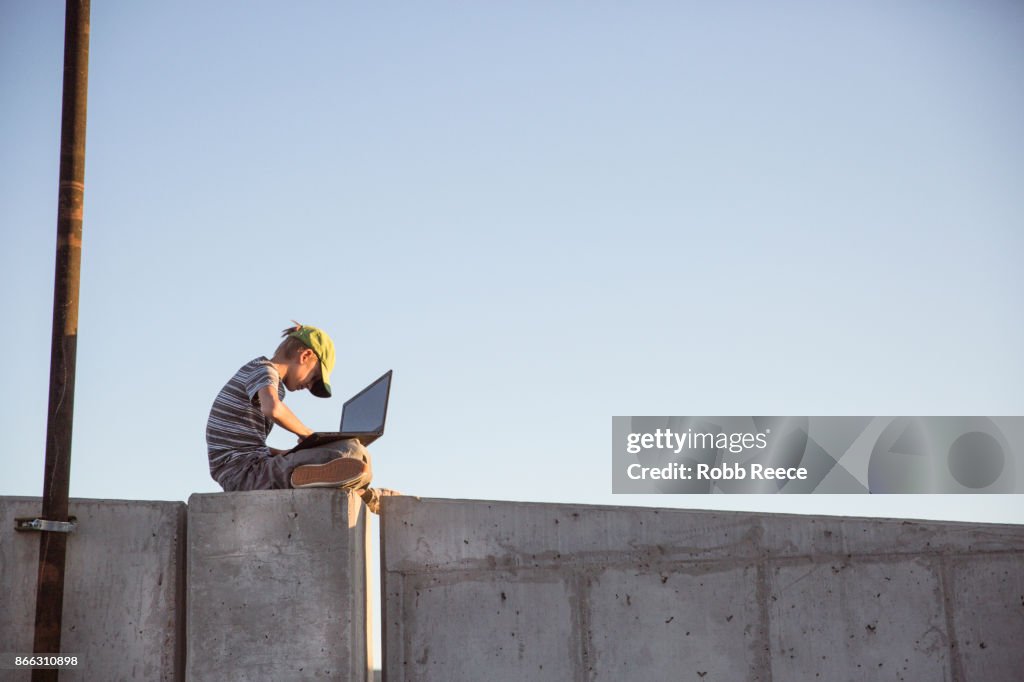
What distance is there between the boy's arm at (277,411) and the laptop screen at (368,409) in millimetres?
276

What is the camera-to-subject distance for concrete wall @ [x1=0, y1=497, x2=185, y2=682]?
253 inches

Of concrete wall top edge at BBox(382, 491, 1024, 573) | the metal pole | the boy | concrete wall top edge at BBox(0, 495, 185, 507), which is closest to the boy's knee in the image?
the boy

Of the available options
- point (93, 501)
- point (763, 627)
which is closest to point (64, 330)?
point (93, 501)

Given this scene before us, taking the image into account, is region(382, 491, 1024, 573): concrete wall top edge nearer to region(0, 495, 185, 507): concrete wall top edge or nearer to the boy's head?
the boy's head

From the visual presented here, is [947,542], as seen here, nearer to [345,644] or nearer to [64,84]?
[345,644]

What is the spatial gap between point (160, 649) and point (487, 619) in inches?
71.2

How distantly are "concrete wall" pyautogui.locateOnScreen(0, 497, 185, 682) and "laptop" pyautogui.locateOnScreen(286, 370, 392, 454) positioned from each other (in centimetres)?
92

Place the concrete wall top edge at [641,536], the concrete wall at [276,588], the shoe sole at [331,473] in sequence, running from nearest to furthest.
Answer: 1. the concrete wall at [276,588]
2. the shoe sole at [331,473]
3. the concrete wall top edge at [641,536]

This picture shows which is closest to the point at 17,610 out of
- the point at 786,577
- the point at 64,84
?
the point at 64,84

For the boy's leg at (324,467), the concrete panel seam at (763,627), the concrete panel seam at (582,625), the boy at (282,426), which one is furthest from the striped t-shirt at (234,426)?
the concrete panel seam at (763,627)

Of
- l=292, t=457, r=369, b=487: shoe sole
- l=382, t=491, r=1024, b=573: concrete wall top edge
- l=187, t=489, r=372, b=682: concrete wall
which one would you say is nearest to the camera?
l=187, t=489, r=372, b=682: concrete wall

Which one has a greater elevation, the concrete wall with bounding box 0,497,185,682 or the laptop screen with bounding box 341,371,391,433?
the laptop screen with bounding box 341,371,391,433

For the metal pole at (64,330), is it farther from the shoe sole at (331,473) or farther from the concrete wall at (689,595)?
the concrete wall at (689,595)

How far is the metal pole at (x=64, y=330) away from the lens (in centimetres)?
638
